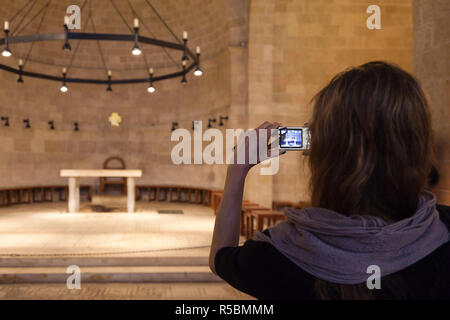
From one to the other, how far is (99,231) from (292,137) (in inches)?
275

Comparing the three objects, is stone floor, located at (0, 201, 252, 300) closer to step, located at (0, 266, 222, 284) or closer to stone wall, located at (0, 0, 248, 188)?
step, located at (0, 266, 222, 284)

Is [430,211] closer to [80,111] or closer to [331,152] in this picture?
[331,152]

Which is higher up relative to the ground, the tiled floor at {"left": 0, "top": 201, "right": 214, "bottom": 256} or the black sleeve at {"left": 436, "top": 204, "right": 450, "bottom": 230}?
the black sleeve at {"left": 436, "top": 204, "right": 450, "bottom": 230}

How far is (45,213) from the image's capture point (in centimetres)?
998

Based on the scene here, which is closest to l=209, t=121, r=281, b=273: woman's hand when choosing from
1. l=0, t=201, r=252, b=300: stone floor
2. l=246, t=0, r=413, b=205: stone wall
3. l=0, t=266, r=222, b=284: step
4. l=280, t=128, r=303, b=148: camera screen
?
l=280, t=128, r=303, b=148: camera screen

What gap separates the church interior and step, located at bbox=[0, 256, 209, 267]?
0.02m

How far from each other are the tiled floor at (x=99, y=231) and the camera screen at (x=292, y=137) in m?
5.03

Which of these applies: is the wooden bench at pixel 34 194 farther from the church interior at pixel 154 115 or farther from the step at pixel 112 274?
the step at pixel 112 274

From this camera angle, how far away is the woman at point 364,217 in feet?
2.57

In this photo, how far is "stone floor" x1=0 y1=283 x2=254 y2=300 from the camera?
463cm

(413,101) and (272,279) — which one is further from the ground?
(413,101)

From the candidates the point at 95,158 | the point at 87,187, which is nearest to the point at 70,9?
the point at 95,158
